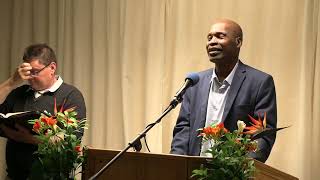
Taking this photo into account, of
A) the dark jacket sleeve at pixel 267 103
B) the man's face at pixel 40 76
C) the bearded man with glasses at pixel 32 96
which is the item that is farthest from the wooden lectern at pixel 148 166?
the man's face at pixel 40 76

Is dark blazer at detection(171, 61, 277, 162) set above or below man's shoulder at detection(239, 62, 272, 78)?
below

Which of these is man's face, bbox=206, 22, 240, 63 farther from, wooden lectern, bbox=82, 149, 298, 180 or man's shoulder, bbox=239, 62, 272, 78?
wooden lectern, bbox=82, 149, 298, 180

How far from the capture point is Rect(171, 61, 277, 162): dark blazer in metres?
2.83

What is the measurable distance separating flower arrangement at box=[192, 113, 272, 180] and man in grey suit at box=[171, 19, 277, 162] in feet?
2.55

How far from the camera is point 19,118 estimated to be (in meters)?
2.72

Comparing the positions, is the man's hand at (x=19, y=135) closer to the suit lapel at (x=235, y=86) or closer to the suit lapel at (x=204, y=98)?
the suit lapel at (x=204, y=98)

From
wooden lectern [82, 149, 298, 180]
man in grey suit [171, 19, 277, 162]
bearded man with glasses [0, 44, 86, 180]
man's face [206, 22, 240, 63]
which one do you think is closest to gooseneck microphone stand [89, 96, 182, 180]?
wooden lectern [82, 149, 298, 180]

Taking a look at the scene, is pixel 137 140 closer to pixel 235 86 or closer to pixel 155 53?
pixel 235 86

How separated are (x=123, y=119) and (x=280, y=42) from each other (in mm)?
1363

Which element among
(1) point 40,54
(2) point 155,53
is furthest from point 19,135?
(2) point 155,53

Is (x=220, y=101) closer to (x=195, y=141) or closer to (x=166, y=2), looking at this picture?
(x=195, y=141)

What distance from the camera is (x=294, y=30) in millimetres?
3654

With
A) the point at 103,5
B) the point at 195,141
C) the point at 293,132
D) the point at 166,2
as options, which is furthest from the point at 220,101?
the point at 103,5

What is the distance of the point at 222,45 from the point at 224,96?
0.29m
